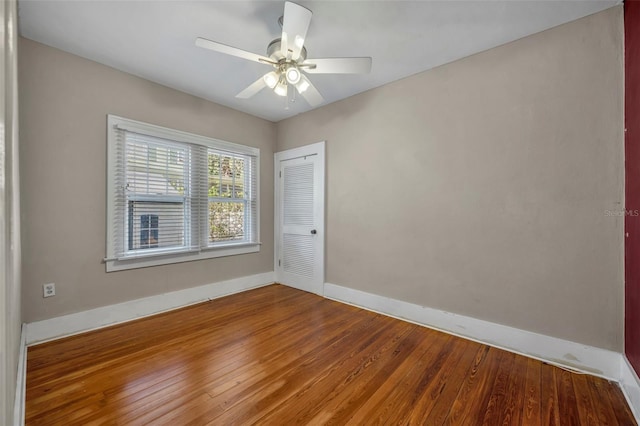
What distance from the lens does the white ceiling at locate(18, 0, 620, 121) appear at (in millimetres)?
1987

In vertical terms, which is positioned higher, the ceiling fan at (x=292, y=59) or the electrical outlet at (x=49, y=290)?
the ceiling fan at (x=292, y=59)

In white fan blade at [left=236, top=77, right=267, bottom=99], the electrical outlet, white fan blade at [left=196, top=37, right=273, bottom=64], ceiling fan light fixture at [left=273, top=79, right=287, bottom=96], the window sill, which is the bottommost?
the electrical outlet

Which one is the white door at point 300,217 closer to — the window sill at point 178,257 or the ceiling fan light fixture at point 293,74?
the window sill at point 178,257

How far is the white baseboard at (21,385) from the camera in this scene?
1.50 m

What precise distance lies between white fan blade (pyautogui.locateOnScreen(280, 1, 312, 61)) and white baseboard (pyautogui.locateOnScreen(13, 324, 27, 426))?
8.90ft

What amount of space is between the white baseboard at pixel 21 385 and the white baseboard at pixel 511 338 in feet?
9.46

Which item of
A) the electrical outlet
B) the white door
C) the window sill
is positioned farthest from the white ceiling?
the electrical outlet

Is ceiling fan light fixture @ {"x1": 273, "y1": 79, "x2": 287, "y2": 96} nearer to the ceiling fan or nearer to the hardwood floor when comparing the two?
the ceiling fan

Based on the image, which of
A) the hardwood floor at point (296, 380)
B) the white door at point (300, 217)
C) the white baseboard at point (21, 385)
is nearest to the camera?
the white baseboard at point (21, 385)

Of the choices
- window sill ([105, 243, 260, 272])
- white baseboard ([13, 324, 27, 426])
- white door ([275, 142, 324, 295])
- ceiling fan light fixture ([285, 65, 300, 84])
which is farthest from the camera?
white door ([275, 142, 324, 295])

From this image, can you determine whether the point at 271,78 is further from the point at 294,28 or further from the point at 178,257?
the point at 178,257

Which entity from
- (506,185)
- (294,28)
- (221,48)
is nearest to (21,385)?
(221,48)

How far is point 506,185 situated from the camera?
239 centimetres

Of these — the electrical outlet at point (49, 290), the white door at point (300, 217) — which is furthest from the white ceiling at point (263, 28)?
the electrical outlet at point (49, 290)
